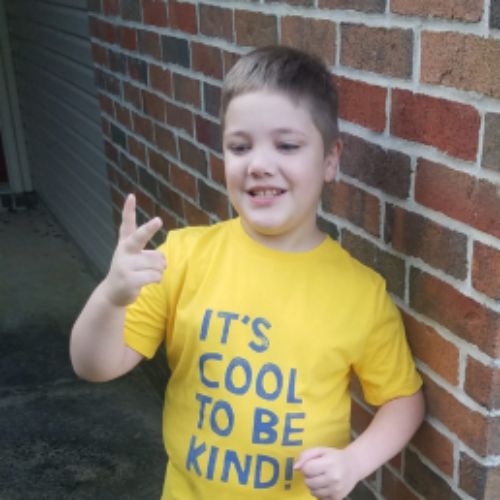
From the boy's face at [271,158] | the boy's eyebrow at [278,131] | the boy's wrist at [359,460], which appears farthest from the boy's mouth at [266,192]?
the boy's wrist at [359,460]

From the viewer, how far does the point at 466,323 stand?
58.5 inches

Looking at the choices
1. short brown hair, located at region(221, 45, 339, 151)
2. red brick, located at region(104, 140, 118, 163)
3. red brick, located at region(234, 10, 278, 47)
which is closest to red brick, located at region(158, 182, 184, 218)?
red brick, located at region(104, 140, 118, 163)

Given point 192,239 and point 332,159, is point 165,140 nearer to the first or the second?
point 192,239

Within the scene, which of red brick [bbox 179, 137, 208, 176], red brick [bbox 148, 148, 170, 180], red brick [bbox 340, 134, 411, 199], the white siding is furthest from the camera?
the white siding

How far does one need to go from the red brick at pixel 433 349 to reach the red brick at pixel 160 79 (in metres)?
1.46

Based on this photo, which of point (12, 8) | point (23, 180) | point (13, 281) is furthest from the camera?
point (23, 180)

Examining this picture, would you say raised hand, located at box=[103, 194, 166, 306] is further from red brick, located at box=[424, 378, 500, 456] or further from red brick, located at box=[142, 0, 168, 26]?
red brick, located at box=[142, 0, 168, 26]

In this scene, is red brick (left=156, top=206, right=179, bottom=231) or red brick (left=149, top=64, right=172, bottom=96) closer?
red brick (left=149, top=64, right=172, bottom=96)

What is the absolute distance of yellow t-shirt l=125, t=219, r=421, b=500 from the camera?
1583mm

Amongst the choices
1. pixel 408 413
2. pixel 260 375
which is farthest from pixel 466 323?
pixel 260 375

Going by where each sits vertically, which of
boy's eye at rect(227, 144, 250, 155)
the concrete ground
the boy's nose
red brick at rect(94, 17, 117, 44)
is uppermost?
red brick at rect(94, 17, 117, 44)

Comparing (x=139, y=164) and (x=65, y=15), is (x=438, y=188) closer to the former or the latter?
(x=139, y=164)

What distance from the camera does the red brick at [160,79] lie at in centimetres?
278

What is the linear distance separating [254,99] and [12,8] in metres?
5.42
